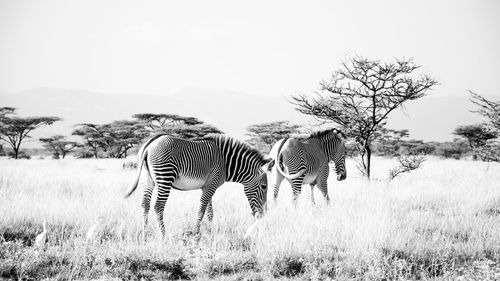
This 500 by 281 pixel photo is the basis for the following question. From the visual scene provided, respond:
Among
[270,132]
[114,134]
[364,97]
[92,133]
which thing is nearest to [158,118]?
[114,134]

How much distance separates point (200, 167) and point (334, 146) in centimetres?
433

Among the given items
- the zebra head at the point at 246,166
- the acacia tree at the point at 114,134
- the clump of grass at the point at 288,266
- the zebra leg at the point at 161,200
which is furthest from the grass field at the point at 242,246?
the acacia tree at the point at 114,134

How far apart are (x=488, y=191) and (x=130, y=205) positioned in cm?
860

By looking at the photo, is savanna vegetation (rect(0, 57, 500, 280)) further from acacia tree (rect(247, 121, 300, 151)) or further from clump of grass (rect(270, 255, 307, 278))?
acacia tree (rect(247, 121, 300, 151))

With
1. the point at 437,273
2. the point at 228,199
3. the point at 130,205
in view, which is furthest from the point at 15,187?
the point at 437,273

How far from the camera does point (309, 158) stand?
8.92 meters

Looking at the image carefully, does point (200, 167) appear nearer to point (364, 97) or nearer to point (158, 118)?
point (364, 97)

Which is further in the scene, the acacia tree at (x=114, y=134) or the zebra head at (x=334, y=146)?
the acacia tree at (x=114, y=134)

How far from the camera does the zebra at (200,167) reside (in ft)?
20.7

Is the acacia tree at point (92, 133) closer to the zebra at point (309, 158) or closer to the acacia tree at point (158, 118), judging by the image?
the acacia tree at point (158, 118)

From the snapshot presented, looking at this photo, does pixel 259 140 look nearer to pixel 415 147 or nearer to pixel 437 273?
pixel 415 147

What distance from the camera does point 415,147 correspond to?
4722cm

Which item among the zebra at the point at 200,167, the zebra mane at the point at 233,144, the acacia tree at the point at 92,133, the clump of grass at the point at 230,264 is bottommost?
the acacia tree at the point at 92,133

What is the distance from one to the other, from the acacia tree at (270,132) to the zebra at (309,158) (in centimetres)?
3231
